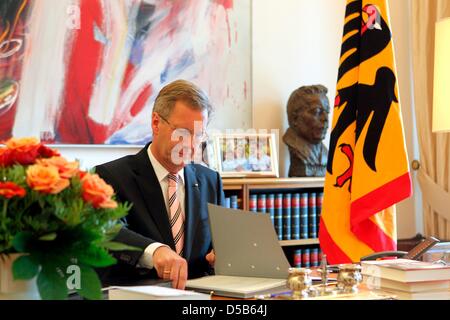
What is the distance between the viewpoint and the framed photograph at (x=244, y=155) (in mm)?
4105

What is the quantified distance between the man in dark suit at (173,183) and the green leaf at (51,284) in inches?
44.1

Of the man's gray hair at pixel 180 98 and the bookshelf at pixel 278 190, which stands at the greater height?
the man's gray hair at pixel 180 98

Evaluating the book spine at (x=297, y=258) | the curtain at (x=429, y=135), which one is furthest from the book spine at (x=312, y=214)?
the curtain at (x=429, y=135)

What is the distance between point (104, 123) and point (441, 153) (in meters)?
2.29

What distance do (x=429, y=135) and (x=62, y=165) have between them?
3.80 meters

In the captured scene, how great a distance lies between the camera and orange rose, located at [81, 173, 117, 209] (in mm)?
1377

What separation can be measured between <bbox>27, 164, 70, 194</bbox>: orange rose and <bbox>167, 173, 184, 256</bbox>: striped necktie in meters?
1.21

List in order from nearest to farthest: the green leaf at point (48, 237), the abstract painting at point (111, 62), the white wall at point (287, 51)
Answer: the green leaf at point (48, 237)
the abstract painting at point (111, 62)
the white wall at point (287, 51)

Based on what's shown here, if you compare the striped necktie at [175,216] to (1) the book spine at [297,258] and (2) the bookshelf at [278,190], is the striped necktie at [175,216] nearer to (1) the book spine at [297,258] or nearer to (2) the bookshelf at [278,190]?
(2) the bookshelf at [278,190]

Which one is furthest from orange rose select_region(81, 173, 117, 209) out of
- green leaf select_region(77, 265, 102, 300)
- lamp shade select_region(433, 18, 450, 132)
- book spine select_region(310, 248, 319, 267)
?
book spine select_region(310, 248, 319, 267)

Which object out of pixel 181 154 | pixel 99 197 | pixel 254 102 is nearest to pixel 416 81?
pixel 254 102

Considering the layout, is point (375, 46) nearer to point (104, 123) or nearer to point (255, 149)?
point (255, 149)

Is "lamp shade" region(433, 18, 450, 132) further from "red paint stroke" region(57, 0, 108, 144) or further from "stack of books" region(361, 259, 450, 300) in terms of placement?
"red paint stroke" region(57, 0, 108, 144)

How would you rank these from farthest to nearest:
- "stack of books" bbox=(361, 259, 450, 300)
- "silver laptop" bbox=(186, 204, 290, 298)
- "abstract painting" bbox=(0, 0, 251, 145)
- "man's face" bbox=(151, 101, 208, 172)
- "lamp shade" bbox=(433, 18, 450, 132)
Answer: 1. "abstract painting" bbox=(0, 0, 251, 145)
2. "lamp shade" bbox=(433, 18, 450, 132)
3. "man's face" bbox=(151, 101, 208, 172)
4. "silver laptop" bbox=(186, 204, 290, 298)
5. "stack of books" bbox=(361, 259, 450, 300)
